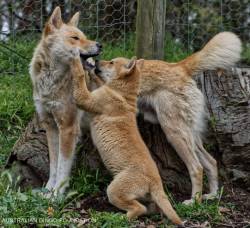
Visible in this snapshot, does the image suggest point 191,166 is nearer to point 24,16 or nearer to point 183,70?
point 183,70

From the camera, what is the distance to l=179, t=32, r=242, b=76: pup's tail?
586cm

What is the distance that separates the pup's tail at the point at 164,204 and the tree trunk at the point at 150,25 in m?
1.90

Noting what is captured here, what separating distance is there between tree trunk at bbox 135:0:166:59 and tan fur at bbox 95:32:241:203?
1.32 ft

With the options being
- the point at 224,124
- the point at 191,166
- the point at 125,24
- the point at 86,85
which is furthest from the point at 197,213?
the point at 125,24

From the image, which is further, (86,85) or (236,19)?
(236,19)

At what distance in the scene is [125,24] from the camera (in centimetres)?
835

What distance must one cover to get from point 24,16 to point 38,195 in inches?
188

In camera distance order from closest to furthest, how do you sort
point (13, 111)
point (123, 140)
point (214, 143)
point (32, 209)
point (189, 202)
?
point (32, 209) → point (123, 140) → point (189, 202) → point (214, 143) → point (13, 111)

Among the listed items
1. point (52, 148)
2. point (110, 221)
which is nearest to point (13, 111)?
point (52, 148)

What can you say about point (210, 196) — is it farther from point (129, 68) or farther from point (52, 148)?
point (52, 148)

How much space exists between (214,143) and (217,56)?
2.69ft

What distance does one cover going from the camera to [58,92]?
221 inches

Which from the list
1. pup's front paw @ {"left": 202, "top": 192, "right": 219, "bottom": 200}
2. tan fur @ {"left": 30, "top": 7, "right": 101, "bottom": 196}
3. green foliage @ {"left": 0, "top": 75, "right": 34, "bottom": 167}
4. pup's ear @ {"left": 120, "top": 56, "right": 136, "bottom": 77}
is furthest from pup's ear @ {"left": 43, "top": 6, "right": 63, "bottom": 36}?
pup's front paw @ {"left": 202, "top": 192, "right": 219, "bottom": 200}

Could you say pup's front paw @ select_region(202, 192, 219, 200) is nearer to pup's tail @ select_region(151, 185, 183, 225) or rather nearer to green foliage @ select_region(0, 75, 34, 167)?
pup's tail @ select_region(151, 185, 183, 225)
